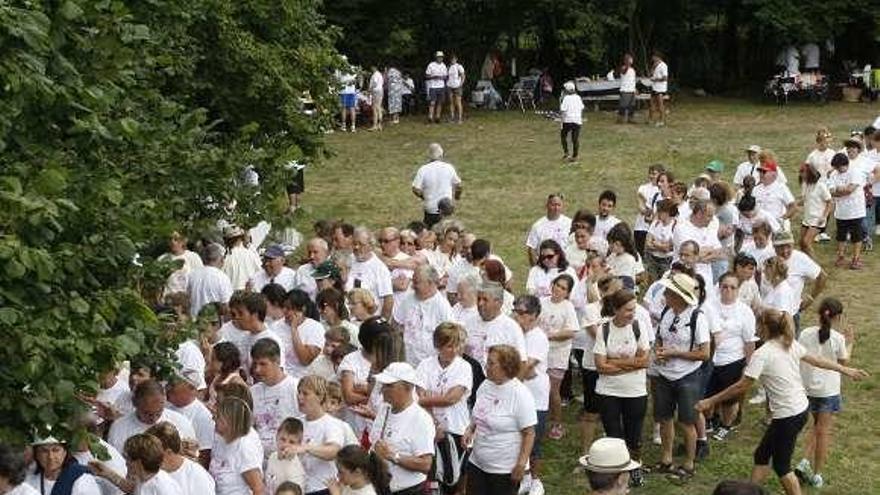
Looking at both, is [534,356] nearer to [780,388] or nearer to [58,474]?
[780,388]

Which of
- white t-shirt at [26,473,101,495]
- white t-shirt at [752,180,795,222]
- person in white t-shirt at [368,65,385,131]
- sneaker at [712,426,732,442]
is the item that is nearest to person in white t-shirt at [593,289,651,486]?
sneaker at [712,426,732,442]

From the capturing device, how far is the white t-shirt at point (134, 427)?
7.94m

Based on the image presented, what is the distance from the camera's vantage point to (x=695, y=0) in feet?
112

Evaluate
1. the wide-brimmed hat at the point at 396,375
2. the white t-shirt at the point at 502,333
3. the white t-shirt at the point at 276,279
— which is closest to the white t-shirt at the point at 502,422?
the wide-brimmed hat at the point at 396,375

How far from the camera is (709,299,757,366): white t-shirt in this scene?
10727 mm

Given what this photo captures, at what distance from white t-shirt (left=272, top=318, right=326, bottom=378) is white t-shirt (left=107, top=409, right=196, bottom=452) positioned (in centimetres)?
158

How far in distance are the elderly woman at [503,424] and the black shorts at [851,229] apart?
908 centimetres

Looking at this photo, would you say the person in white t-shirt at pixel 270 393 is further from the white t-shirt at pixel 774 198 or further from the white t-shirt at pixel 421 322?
the white t-shirt at pixel 774 198

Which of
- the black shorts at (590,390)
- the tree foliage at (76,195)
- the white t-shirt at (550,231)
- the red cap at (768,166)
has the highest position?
the tree foliage at (76,195)

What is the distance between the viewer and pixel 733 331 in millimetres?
10734

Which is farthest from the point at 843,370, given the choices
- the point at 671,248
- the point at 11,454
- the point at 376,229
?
the point at 376,229

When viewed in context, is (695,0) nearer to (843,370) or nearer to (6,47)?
(843,370)

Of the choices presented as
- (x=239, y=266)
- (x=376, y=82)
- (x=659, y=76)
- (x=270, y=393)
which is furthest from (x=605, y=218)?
(x=376, y=82)

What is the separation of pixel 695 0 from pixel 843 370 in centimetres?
2581
